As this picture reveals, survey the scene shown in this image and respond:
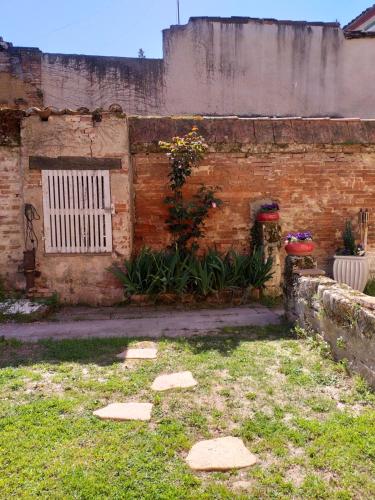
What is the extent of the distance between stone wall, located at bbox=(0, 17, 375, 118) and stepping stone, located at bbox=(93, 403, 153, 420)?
9.44m

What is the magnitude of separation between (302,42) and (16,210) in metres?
9.40

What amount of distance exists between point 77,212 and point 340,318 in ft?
13.0

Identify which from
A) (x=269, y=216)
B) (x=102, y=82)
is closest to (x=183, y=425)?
(x=269, y=216)

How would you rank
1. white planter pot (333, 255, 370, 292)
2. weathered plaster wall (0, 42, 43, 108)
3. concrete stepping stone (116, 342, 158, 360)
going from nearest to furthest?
1. concrete stepping stone (116, 342, 158, 360)
2. white planter pot (333, 255, 370, 292)
3. weathered plaster wall (0, 42, 43, 108)

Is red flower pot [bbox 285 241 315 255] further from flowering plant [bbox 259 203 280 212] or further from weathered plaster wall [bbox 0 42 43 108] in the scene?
weathered plaster wall [bbox 0 42 43 108]

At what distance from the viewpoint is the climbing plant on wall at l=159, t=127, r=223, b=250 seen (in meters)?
6.03

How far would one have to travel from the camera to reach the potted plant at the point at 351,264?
6.25 m

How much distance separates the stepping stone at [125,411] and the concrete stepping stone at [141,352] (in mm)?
1025

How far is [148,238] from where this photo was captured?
6.48m

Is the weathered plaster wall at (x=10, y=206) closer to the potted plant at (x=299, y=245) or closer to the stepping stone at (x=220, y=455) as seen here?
the potted plant at (x=299, y=245)

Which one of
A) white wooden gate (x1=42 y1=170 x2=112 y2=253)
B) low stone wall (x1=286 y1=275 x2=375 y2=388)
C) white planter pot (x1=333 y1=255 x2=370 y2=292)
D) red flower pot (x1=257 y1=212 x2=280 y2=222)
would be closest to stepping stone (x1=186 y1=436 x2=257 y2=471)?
low stone wall (x1=286 y1=275 x2=375 y2=388)

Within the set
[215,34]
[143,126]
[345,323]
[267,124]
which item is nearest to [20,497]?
[345,323]

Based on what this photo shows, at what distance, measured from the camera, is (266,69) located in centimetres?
1134

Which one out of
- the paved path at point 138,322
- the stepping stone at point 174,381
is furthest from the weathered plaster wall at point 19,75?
the stepping stone at point 174,381
